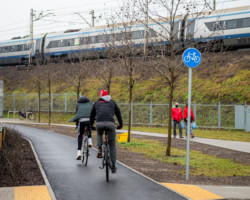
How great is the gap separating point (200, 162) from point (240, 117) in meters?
12.0

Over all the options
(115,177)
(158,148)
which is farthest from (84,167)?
(158,148)

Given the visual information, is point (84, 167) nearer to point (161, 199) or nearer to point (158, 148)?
point (161, 199)

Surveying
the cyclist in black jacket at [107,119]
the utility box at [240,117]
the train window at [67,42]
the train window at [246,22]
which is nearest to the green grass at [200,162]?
the cyclist in black jacket at [107,119]

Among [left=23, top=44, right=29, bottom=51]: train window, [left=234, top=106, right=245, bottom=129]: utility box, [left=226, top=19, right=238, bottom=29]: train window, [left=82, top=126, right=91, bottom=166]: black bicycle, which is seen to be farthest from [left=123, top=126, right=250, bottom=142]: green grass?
[left=23, top=44, right=29, bottom=51]: train window

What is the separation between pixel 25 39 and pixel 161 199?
43103 mm

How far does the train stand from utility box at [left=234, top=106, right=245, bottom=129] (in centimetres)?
421

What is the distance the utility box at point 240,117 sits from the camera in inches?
881

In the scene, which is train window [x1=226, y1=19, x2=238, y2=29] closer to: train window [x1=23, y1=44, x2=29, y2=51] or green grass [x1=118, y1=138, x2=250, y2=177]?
green grass [x1=118, y1=138, x2=250, y2=177]

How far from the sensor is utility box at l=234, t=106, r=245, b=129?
73.4 feet

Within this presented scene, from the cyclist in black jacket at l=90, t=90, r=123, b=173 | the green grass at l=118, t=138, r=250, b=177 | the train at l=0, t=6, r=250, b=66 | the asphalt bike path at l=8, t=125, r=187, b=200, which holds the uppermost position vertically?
the train at l=0, t=6, r=250, b=66

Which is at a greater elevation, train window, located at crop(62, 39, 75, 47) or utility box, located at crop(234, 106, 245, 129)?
train window, located at crop(62, 39, 75, 47)

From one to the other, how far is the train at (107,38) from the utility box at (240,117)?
13.8 feet

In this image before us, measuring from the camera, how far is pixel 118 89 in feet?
113

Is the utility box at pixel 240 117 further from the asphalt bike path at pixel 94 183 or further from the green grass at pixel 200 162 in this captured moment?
the asphalt bike path at pixel 94 183
